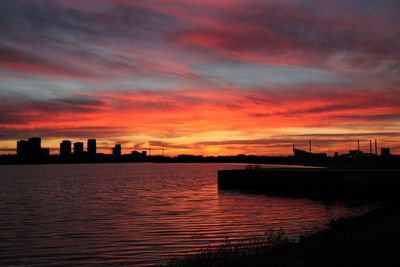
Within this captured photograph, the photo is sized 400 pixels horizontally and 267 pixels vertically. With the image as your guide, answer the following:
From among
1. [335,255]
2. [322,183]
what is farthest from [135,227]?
[322,183]

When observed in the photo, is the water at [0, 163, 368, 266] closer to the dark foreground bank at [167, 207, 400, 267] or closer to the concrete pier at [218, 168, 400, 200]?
the dark foreground bank at [167, 207, 400, 267]

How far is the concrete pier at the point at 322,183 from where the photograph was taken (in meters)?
56.7

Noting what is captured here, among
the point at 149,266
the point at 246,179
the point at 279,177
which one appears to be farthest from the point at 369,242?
the point at 246,179

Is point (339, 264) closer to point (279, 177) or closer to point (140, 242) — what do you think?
point (140, 242)

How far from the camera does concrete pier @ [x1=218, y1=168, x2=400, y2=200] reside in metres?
56.7

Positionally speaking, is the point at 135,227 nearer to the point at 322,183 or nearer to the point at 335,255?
the point at 335,255

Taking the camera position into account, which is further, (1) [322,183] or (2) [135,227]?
(1) [322,183]

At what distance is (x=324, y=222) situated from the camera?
115 feet

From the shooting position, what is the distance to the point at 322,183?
62.8m

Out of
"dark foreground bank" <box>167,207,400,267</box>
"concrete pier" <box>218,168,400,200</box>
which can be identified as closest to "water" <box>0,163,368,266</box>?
"dark foreground bank" <box>167,207,400,267</box>

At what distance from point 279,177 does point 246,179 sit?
694 cm

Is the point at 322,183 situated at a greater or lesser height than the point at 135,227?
greater

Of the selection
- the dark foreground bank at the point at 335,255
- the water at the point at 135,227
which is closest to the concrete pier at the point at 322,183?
the water at the point at 135,227

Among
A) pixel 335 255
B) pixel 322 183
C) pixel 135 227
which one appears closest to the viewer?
pixel 335 255
